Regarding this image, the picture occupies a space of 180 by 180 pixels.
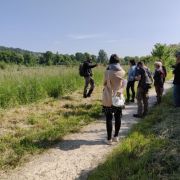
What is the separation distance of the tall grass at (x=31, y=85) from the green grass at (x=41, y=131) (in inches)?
70.4

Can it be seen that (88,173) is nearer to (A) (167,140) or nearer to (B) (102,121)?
(A) (167,140)

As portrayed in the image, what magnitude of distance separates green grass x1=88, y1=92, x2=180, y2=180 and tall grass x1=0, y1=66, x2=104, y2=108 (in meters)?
5.40

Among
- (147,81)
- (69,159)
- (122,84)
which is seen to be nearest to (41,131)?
(69,159)

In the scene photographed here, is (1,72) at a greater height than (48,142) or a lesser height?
greater

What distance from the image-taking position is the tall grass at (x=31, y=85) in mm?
12195

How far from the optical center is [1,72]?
571 inches

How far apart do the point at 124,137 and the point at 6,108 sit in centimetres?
506

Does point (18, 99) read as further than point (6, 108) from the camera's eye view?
Yes

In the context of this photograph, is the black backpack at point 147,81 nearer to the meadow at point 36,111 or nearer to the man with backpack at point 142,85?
the man with backpack at point 142,85

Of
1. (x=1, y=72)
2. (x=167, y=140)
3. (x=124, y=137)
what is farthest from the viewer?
(x=1, y=72)

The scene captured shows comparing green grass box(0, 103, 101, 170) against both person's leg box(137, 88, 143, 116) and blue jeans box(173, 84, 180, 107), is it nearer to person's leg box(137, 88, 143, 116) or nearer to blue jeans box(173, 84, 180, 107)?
person's leg box(137, 88, 143, 116)

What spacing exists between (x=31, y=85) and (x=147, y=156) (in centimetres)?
850

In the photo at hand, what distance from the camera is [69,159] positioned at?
6.73 meters

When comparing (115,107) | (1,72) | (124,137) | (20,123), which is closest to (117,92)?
(115,107)
